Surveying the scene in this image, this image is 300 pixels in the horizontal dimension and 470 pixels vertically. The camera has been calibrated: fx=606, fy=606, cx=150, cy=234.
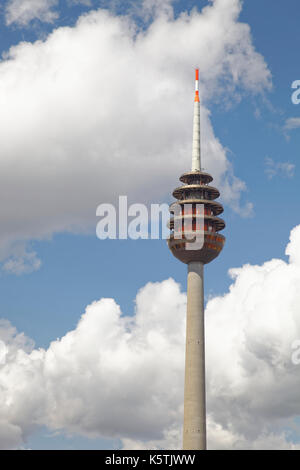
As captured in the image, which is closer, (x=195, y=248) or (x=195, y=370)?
(x=195, y=370)

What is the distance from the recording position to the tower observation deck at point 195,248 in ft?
400

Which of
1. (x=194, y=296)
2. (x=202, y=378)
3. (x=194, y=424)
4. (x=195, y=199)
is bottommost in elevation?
(x=194, y=424)

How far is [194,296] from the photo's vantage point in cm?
13050

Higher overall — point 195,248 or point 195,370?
point 195,248

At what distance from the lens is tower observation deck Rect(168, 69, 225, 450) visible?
12194 centimetres

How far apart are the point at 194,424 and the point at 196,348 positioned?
15.1 metres

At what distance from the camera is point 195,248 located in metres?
134
